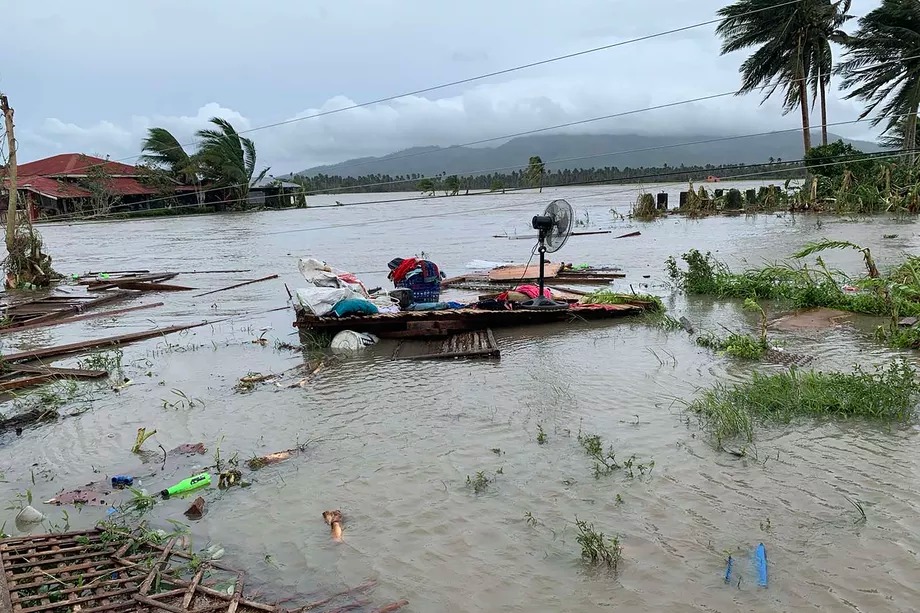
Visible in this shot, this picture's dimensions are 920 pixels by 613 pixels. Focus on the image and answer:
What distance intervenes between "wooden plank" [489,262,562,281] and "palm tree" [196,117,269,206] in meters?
33.7

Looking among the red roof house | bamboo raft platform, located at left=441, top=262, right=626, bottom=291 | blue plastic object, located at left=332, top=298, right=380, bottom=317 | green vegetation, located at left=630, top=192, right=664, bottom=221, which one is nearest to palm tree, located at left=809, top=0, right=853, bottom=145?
green vegetation, located at left=630, top=192, right=664, bottom=221

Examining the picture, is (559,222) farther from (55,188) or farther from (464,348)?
(55,188)

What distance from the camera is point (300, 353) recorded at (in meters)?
8.75

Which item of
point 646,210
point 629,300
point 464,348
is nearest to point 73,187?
point 646,210

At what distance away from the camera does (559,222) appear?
31.4 feet

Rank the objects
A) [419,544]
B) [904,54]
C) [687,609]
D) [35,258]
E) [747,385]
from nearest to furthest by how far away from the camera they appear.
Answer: [687,609], [419,544], [747,385], [35,258], [904,54]

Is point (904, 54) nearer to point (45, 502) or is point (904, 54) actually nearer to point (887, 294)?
point (887, 294)

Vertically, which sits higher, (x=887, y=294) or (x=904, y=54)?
(x=904, y=54)

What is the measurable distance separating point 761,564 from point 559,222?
6702mm

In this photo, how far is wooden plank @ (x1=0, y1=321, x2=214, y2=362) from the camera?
8.55 meters

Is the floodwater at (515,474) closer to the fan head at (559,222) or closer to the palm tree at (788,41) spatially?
the fan head at (559,222)

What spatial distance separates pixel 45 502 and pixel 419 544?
281 centimetres

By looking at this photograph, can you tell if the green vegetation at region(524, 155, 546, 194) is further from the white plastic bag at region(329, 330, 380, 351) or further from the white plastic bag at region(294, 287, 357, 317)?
the white plastic bag at region(329, 330, 380, 351)

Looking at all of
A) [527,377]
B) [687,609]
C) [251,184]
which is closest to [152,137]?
[251,184]
